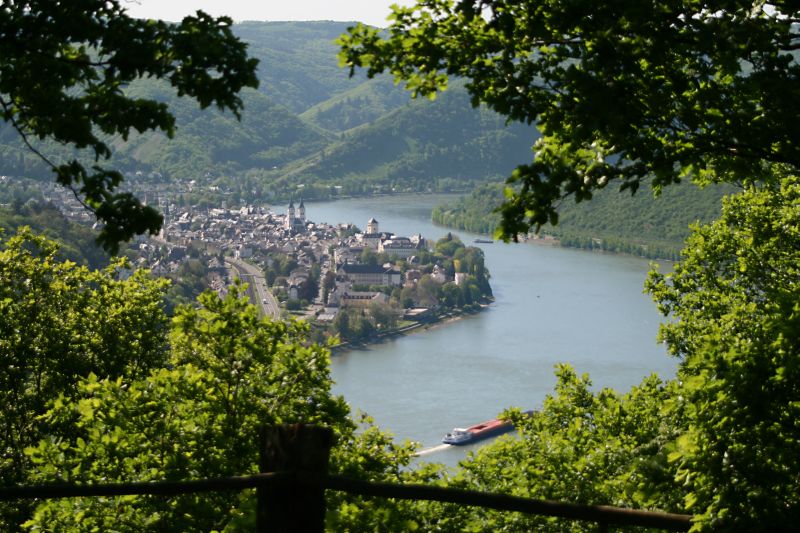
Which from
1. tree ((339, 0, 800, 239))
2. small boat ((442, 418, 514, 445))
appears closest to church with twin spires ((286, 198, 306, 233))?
small boat ((442, 418, 514, 445))

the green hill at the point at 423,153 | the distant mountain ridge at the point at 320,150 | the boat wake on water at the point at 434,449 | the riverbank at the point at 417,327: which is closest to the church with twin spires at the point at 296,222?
the distant mountain ridge at the point at 320,150

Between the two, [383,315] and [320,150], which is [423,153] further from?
[383,315]

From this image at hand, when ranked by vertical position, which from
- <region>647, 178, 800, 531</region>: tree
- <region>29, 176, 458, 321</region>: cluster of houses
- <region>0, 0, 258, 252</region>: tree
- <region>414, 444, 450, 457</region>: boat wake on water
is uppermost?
<region>0, 0, 258, 252</region>: tree

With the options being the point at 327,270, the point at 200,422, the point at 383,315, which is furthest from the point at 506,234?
the point at 327,270

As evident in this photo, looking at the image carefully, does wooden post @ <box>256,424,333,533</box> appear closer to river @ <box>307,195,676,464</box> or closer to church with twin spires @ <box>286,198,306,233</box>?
river @ <box>307,195,676,464</box>

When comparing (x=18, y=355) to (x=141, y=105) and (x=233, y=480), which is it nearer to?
(x=141, y=105)

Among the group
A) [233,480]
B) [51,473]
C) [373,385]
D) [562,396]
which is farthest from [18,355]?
[373,385]
